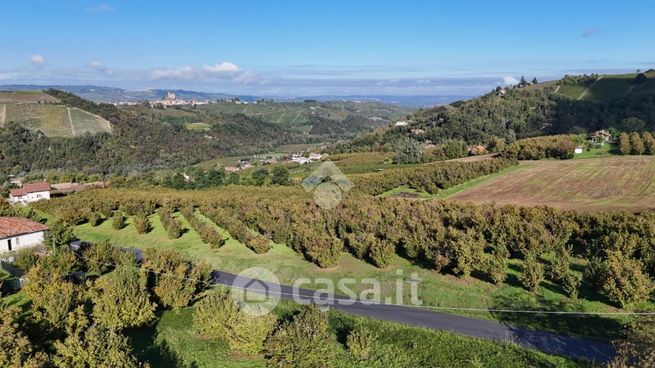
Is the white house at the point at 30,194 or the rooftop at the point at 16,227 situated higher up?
the rooftop at the point at 16,227

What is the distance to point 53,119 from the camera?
422 feet

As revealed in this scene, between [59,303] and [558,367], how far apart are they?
19.4m

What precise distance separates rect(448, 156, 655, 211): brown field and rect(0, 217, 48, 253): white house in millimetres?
39805

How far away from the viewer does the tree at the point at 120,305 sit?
64.1 feet

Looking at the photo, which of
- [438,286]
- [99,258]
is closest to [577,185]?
[438,286]

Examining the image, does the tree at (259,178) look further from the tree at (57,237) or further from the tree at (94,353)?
the tree at (94,353)

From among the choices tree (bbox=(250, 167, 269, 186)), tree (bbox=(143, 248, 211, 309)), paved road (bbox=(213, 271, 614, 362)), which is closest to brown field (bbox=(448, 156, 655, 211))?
paved road (bbox=(213, 271, 614, 362))

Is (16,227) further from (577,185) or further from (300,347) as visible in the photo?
(577,185)

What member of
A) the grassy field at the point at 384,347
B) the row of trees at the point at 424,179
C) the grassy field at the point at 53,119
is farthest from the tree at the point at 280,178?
the grassy field at the point at 53,119

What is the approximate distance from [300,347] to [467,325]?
26.5 feet

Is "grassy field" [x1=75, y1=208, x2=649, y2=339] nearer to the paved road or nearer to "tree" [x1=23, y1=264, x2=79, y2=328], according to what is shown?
the paved road

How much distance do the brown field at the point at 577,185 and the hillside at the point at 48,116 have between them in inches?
4228

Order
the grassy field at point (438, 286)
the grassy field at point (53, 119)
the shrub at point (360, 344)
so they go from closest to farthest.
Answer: the shrub at point (360, 344) < the grassy field at point (438, 286) < the grassy field at point (53, 119)

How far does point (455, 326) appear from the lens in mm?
20812
